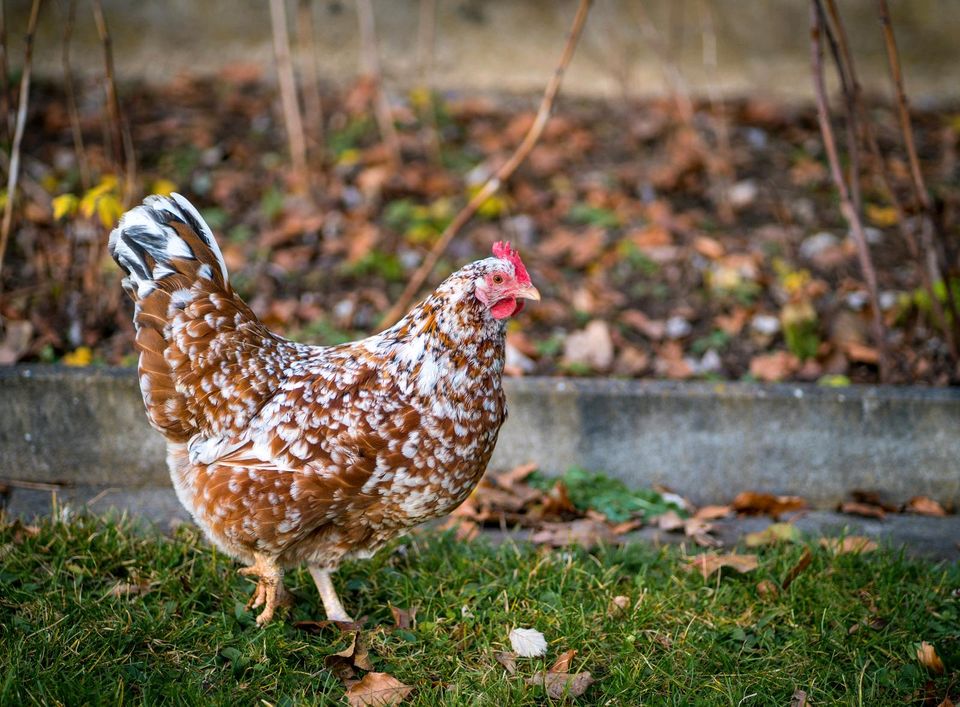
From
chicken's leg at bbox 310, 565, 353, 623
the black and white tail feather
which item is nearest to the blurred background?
the black and white tail feather

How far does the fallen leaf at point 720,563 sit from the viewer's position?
349 cm

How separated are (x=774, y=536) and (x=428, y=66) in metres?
4.51

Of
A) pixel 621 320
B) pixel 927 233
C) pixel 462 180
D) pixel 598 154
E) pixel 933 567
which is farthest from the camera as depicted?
pixel 598 154

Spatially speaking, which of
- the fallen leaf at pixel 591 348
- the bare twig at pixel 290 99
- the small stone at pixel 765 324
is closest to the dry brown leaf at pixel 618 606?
the fallen leaf at pixel 591 348

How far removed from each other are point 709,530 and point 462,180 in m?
2.98

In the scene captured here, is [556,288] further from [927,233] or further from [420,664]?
[420,664]

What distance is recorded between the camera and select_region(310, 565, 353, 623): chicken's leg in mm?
3248

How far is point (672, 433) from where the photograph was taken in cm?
414

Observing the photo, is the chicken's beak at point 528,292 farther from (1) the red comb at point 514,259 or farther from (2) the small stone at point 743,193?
(2) the small stone at point 743,193

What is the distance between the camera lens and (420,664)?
3.06m

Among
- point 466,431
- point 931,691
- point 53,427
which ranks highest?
point 466,431

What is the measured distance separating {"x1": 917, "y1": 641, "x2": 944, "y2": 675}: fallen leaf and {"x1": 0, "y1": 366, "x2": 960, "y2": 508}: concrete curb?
1.11 meters

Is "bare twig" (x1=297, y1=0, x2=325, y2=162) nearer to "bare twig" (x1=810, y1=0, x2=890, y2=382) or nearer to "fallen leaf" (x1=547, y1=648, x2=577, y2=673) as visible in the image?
"bare twig" (x1=810, y1=0, x2=890, y2=382)

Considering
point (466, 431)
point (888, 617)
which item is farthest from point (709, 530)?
point (466, 431)
